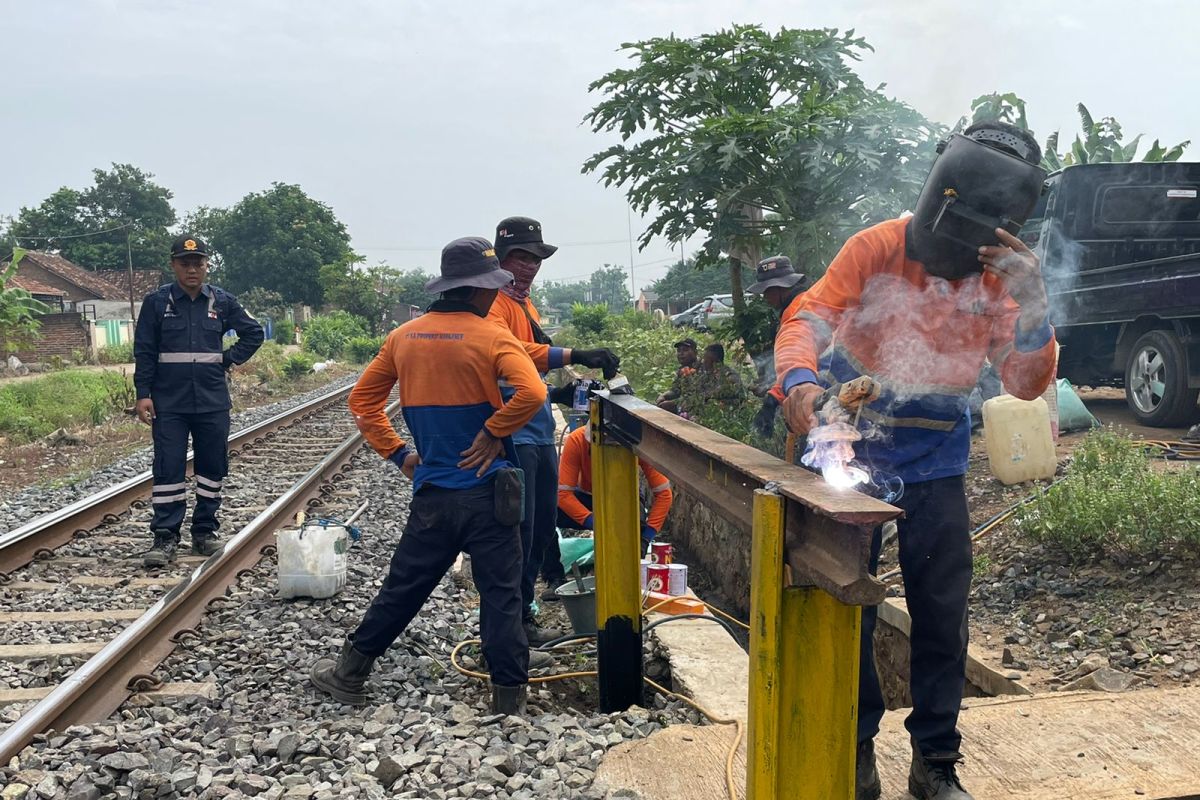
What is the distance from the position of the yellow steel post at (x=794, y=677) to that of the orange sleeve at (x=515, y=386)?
1.80 metres

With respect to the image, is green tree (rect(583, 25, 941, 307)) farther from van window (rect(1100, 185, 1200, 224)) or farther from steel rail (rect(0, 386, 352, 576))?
steel rail (rect(0, 386, 352, 576))

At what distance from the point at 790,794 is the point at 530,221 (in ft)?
11.6

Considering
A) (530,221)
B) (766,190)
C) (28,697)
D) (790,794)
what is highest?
(766,190)

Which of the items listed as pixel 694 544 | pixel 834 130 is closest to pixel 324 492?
pixel 694 544

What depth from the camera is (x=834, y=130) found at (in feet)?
28.7

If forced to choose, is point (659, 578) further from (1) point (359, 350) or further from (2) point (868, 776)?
(1) point (359, 350)

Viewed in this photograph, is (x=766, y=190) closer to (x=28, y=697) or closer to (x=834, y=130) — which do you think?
(x=834, y=130)

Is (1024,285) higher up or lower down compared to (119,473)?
higher up

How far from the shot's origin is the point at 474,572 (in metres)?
3.98

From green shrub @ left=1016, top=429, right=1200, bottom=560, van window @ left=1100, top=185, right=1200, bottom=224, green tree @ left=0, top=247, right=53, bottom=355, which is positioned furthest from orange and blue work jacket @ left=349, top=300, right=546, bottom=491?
green tree @ left=0, top=247, right=53, bottom=355

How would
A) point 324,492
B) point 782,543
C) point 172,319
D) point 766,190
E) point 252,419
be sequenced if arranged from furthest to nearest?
point 252,419 < point 766,190 < point 324,492 < point 172,319 < point 782,543

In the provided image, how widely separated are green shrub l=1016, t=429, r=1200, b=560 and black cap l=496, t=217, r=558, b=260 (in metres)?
3.14

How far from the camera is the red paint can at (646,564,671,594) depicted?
17.9ft

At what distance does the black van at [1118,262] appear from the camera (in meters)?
8.11
